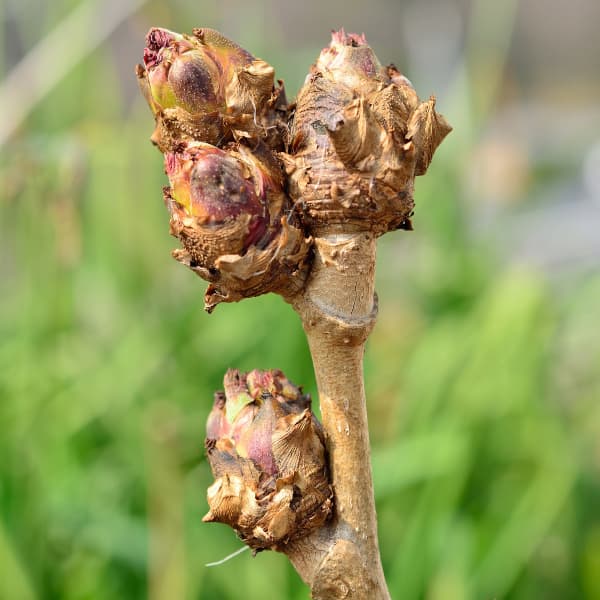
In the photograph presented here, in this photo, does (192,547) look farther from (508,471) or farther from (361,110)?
(361,110)

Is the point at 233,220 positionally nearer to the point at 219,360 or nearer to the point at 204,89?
the point at 204,89

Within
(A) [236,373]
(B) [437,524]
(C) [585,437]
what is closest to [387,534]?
(B) [437,524]

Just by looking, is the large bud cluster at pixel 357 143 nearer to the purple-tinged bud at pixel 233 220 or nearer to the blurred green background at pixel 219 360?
the purple-tinged bud at pixel 233 220

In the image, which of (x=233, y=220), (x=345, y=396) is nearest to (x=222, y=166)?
(x=233, y=220)

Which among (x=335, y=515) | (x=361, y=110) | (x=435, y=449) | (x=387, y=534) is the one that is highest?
(x=361, y=110)

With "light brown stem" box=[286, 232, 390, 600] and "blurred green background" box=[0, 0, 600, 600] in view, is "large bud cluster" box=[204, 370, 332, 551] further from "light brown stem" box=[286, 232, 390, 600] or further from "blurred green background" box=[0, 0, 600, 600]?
"blurred green background" box=[0, 0, 600, 600]

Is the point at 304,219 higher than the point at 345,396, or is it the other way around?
the point at 304,219

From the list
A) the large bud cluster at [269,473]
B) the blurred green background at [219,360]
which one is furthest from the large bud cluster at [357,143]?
the blurred green background at [219,360]
